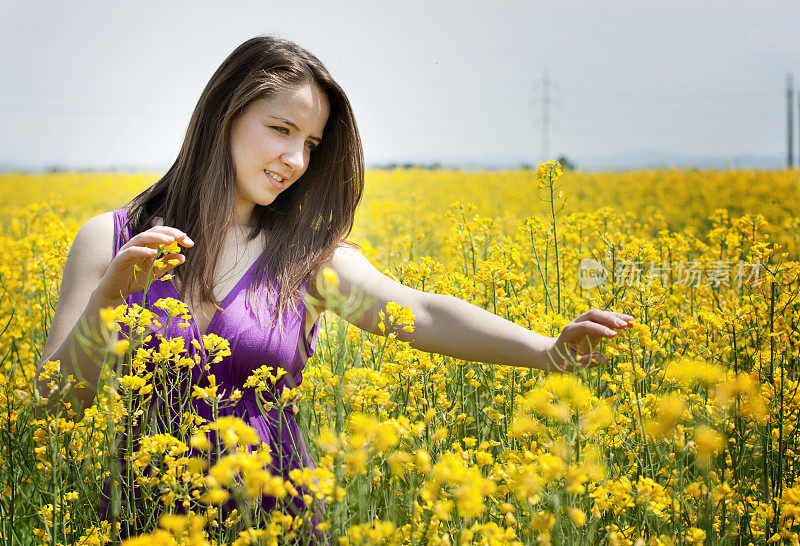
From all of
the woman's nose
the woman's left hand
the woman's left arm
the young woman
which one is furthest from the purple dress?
the woman's left hand

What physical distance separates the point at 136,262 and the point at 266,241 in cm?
70

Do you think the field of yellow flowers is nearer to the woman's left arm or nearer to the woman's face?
the woman's left arm

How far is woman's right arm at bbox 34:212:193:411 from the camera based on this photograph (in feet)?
4.77

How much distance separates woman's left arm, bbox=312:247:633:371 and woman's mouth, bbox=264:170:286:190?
0.94 ft

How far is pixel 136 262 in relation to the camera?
1477mm

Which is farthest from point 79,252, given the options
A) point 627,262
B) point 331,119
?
point 627,262

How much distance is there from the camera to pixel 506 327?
1764mm

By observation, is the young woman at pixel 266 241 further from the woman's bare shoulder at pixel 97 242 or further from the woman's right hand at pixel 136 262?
the woman's right hand at pixel 136 262

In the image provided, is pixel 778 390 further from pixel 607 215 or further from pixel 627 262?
pixel 607 215

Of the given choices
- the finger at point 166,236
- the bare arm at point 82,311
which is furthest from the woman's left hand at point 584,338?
the bare arm at point 82,311

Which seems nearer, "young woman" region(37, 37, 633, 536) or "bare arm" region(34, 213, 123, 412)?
"bare arm" region(34, 213, 123, 412)

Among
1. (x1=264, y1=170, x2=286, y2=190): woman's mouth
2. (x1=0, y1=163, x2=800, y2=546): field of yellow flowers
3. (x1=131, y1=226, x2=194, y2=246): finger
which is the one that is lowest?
(x1=0, y1=163, x2=800, y2=546): field of yellow flowers

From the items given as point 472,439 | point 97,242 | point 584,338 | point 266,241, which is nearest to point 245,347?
point 266,241

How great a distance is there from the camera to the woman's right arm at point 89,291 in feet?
4.77
